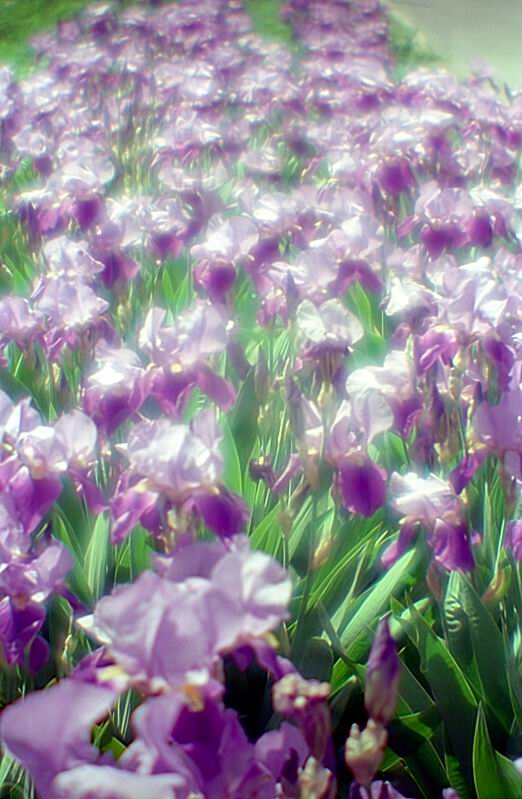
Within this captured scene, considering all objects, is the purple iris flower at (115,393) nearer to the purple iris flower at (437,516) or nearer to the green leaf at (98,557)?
the green leaf at (98,557)

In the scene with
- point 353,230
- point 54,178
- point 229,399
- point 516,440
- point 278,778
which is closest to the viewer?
point 278,778

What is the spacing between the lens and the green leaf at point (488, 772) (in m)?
1.00

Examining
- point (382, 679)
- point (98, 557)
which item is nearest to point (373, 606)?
point (98, 557)

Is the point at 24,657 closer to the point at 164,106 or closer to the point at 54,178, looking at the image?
the point at 54,178

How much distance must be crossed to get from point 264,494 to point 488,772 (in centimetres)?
→ 73

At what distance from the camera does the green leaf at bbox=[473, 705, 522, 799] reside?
1005 mm

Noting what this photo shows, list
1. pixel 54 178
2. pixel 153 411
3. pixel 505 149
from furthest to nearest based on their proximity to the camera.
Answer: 1. pixel 505 149
2. pixel 54 178
3. pixel 153 411

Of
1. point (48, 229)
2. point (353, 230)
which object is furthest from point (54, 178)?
point (353, 230)

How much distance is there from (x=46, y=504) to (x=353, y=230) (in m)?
1.28

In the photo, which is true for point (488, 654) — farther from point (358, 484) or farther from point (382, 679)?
point (382, 679)

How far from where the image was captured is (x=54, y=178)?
2586 millimetres

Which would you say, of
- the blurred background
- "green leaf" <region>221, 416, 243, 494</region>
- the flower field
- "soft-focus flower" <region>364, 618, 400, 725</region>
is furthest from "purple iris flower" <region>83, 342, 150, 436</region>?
the blurred background

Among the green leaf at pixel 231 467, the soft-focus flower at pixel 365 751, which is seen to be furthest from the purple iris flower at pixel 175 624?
the green leaf at pixel 231 467

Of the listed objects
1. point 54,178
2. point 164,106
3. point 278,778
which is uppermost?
point 278,778
